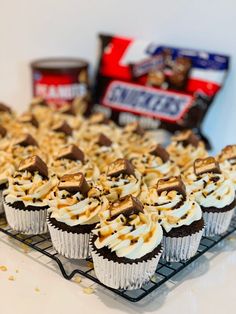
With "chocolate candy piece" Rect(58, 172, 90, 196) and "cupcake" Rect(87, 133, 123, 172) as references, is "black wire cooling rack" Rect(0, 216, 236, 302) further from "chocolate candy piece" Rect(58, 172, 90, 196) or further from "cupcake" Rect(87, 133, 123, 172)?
"cupcake" Rect(87, 133, 123, 172)

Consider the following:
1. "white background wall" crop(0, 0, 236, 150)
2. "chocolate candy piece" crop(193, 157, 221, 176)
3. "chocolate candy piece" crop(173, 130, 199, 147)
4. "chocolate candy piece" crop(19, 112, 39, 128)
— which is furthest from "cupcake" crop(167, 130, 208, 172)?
"chocolate candy piece" crop(19, 112, 39, 128)

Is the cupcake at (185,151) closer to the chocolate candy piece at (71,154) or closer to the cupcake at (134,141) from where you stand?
the cupcake at (134,141)

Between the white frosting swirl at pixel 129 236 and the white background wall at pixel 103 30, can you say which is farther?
A: the white background wall at pixel 103 30

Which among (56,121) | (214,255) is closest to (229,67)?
(56,121)

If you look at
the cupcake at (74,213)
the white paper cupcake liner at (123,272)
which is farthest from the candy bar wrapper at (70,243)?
the white paper cupcake liner at (123,272)

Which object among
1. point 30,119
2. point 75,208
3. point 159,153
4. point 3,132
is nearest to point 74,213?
point 75,208

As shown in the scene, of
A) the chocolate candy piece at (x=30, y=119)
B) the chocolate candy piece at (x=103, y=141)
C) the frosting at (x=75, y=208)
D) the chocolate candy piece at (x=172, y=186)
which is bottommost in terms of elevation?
the chocolate candy piece at (x=30, y=119)
